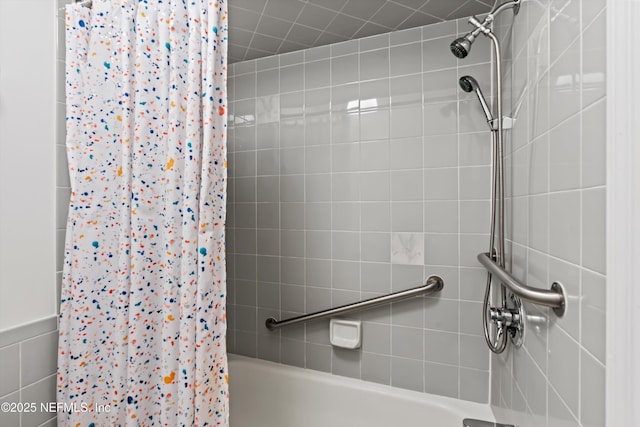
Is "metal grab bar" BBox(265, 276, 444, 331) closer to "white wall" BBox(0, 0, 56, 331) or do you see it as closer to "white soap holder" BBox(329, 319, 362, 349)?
"white soap holder" BBox(329, 319, 362, 349)

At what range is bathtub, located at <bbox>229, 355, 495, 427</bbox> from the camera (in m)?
1.45

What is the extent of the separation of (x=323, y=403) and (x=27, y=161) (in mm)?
1565

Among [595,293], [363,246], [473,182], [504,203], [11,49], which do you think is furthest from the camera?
[363,246]

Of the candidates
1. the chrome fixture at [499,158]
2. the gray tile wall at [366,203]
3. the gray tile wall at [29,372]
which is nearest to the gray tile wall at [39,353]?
the gray tile wall at [29,372]

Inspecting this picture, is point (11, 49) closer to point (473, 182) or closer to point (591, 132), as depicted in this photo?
point (591, 132)

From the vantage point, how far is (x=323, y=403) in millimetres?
1638

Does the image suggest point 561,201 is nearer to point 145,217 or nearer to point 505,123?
point 505,123

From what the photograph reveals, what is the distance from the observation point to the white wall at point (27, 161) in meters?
0.88

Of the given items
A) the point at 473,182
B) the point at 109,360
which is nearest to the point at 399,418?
the point at 473,182

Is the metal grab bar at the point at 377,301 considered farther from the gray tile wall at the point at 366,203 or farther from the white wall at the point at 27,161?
the white wall at the point at 27,161

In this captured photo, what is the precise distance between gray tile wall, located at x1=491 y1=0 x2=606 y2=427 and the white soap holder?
0.73 metres

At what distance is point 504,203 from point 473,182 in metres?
0.32

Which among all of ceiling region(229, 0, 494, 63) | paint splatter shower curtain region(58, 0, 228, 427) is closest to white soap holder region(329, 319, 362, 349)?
paint splatter shower curtain region(58, 0, 228, 427)

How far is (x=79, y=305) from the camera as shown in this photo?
3.15 feet
